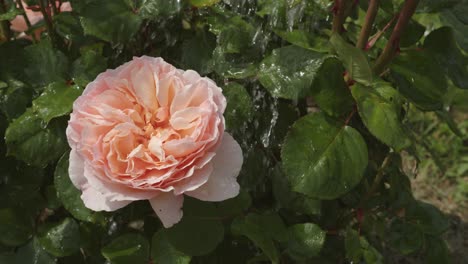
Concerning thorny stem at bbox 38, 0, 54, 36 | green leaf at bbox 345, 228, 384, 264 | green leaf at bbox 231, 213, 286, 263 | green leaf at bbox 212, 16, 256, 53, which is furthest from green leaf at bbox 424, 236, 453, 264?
thorny stem at bbox 38, 0, 54, 36

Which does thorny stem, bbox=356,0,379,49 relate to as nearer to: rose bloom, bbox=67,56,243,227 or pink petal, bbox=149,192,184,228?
rose bloom, bbox=67,56,243,227

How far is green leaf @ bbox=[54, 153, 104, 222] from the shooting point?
1205mm

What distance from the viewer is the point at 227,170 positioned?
105 centimetres

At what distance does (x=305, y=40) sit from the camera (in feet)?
3.84

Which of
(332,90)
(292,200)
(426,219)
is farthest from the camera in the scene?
(426,219)

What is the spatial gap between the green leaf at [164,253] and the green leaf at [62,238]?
19 centimetres

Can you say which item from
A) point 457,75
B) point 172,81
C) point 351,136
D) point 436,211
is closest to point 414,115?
point 436,211

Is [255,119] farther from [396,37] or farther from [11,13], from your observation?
[11,13]

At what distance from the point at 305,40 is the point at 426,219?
539 mm

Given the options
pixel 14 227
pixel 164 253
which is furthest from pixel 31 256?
pixel 164 253

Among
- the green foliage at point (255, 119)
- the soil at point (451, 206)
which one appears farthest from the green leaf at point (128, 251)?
the soil at point (451, 206)

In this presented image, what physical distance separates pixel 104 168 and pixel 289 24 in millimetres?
490

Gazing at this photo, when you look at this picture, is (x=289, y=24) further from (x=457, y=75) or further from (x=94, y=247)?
(x=94, y=247)

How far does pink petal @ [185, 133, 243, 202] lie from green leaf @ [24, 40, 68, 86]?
0.41m
